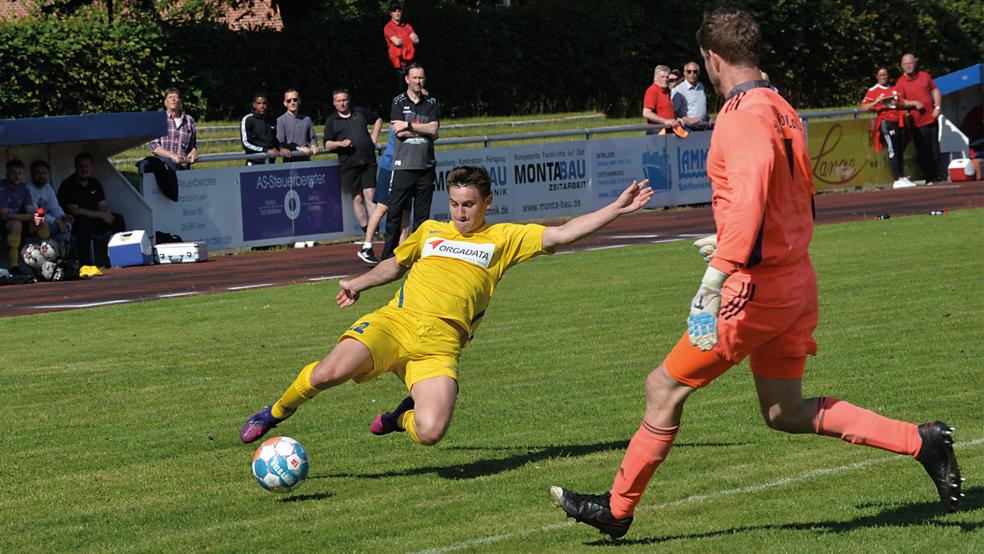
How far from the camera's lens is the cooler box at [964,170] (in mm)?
30672

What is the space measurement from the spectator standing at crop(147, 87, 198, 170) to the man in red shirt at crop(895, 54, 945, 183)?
50.1 ft

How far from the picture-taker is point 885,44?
46656 mm

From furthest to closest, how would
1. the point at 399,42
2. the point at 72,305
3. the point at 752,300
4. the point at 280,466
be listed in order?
the point at 399,42
the point at 72,305
the point at 280,466
the point at 752,300

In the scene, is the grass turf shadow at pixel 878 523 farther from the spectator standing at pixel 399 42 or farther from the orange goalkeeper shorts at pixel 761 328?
the spectator standing at pixel 399 42

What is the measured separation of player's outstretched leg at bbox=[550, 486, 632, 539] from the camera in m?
6.26

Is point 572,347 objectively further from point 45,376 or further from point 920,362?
point 45,376

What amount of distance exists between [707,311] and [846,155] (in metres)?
25.4

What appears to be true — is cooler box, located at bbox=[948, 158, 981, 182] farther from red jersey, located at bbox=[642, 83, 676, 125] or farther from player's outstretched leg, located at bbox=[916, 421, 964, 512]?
player's outstretched leg, located at bbox=[916, 421, 964, 512]

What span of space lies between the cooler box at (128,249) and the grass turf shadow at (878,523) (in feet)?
50.1

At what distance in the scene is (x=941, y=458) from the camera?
246 inches

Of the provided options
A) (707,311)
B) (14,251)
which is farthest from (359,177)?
(707,311)

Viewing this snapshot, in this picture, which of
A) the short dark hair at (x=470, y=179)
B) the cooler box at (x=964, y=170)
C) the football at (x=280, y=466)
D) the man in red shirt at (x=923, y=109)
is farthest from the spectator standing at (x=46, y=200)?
the cooler box at (x=964, y=170)

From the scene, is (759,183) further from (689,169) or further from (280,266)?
(689,169)

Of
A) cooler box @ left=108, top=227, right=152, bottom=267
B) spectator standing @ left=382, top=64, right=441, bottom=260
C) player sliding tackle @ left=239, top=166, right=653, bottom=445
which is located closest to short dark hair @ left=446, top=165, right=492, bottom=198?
player sliding tackle @ left=239, top=166, right=653, bottom=445
